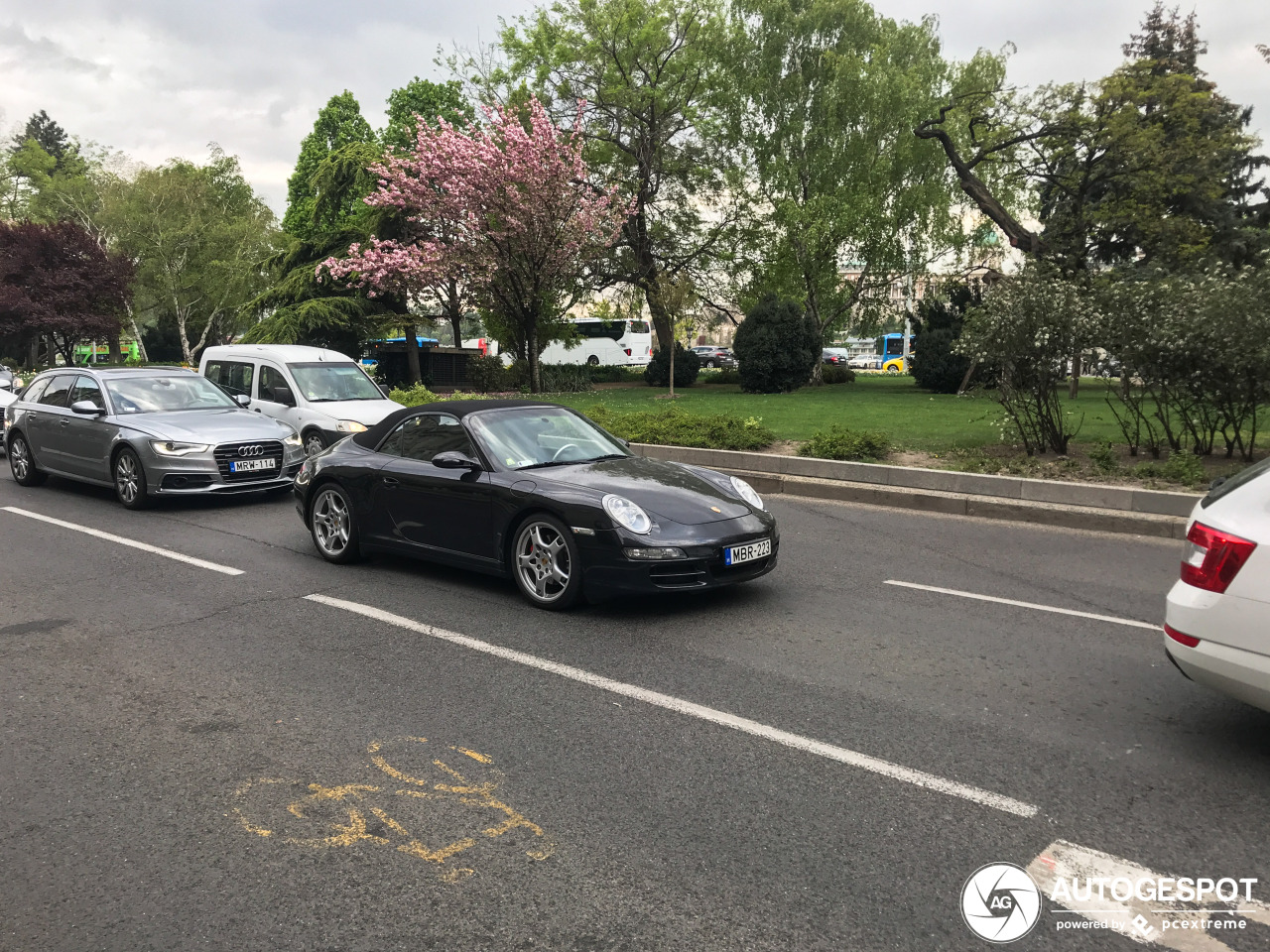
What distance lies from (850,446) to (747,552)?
7.23 meters

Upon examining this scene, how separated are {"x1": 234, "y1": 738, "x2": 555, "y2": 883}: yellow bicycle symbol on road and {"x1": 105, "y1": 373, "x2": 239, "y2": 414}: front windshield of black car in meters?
8.82

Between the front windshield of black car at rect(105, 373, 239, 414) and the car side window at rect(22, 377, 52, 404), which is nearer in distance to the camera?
the front windshield of black car at rect(105, 373, 239, 414)

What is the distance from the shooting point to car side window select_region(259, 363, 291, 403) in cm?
1383

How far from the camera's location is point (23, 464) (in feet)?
39.8

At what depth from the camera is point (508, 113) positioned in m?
27.7

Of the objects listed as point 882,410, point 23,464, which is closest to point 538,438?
point 23,464

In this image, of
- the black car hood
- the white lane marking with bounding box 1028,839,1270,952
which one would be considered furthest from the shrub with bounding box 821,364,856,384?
the white lane marking with bounding box 1028,839,1270,952

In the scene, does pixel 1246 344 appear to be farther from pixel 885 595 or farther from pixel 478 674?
pixel 478 674

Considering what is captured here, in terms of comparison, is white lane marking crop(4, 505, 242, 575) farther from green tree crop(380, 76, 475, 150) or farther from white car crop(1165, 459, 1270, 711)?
green tree crop(380, 76, 475, 150)

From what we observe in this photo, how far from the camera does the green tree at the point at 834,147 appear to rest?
31.5m

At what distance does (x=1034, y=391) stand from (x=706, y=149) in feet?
82.0

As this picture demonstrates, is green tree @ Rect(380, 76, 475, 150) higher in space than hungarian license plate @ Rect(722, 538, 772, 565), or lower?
higher

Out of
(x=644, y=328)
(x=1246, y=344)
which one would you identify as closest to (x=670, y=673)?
(x=1246, y=344)

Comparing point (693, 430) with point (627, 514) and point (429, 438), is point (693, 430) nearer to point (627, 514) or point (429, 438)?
point (429, 438)
